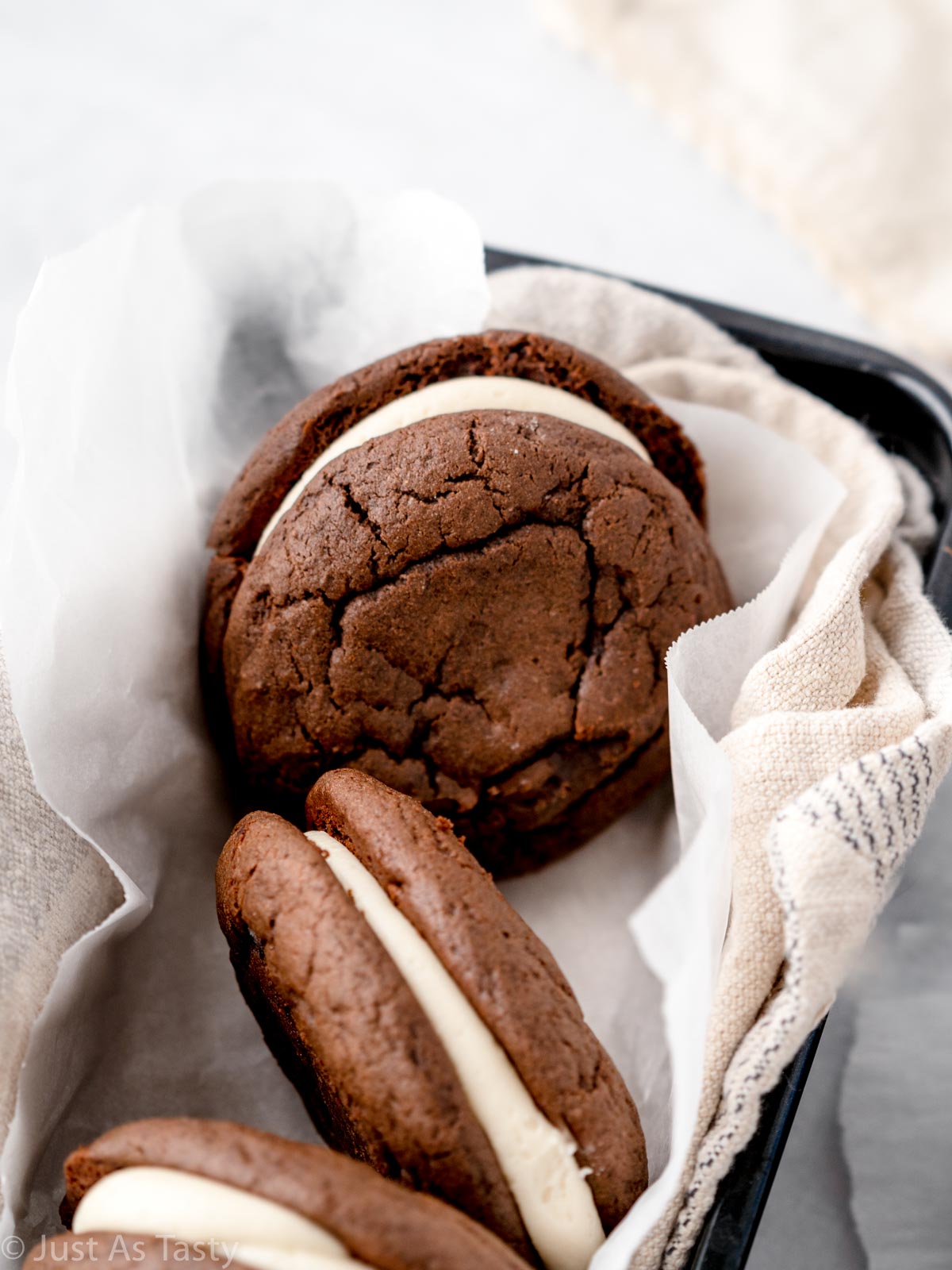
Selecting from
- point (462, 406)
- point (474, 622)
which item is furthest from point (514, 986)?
point (462, 406)

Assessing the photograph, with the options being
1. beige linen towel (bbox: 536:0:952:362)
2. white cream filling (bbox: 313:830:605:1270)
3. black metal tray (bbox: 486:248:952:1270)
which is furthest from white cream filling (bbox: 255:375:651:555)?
beige linen towel (bbox: 536:0:952:362)

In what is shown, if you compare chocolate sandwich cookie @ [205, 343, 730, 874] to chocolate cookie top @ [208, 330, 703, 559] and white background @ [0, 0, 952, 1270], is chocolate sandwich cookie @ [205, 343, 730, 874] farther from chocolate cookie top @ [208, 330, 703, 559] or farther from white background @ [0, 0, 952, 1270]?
white background @ [0, 0, 952, 1270]

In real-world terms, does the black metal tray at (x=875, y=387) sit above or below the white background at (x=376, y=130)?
below

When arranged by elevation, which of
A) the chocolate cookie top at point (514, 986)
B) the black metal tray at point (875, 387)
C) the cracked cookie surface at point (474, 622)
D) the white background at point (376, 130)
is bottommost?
the chocolate cookie top at point (514, 986)

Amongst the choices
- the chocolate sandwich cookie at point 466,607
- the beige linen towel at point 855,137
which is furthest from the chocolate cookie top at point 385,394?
the beige linen towel at point 855,137

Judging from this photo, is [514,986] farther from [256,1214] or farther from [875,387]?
[875,387]

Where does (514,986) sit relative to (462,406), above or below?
below

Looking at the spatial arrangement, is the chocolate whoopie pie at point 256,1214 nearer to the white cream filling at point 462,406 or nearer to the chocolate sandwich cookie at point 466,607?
the chocolate sandwich cookie at point 466,607

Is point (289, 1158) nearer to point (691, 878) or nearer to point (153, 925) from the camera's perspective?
point (691, 878)
